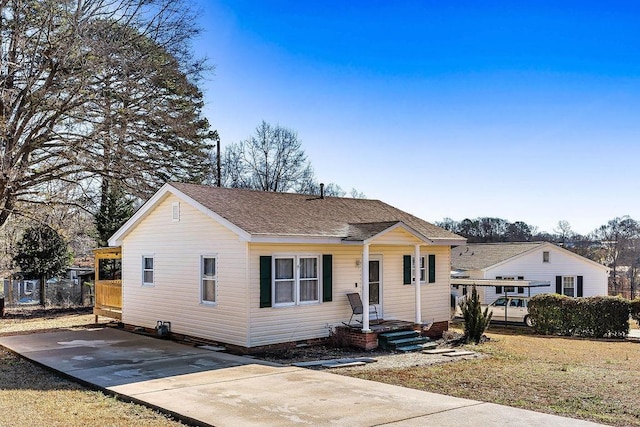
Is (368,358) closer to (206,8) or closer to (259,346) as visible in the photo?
(259,346)

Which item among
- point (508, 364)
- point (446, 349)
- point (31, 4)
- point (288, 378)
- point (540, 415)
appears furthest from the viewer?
point (31, 4)

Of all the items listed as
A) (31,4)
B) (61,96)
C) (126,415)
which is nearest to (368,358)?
(126,415)

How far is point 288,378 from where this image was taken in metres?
10.5

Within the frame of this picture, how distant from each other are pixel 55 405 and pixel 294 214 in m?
8.73

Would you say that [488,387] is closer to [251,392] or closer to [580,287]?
[251,392]

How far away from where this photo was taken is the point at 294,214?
16.2m

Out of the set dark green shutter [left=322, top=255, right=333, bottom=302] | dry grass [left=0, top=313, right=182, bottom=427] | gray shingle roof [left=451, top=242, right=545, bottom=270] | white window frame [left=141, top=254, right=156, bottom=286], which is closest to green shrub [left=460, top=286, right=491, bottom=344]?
dark green shutter [left=322, top=255, right=333, bottom=302]

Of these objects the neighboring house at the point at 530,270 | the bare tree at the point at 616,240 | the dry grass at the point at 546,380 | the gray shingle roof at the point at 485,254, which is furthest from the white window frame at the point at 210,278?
the bare tree at the point at 616,240

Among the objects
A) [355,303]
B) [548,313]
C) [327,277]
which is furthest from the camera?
[548,313]

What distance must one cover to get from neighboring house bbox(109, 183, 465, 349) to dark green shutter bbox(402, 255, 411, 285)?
0.03 meters

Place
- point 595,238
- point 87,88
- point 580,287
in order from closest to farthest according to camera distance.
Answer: point 87,88 → point 580,287 → point 595,238

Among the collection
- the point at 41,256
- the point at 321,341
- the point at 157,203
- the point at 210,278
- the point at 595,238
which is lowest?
the point at 321,341

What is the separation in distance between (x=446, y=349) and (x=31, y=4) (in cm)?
1545

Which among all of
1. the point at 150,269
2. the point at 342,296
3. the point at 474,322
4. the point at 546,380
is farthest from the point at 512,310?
the point at 150,269
